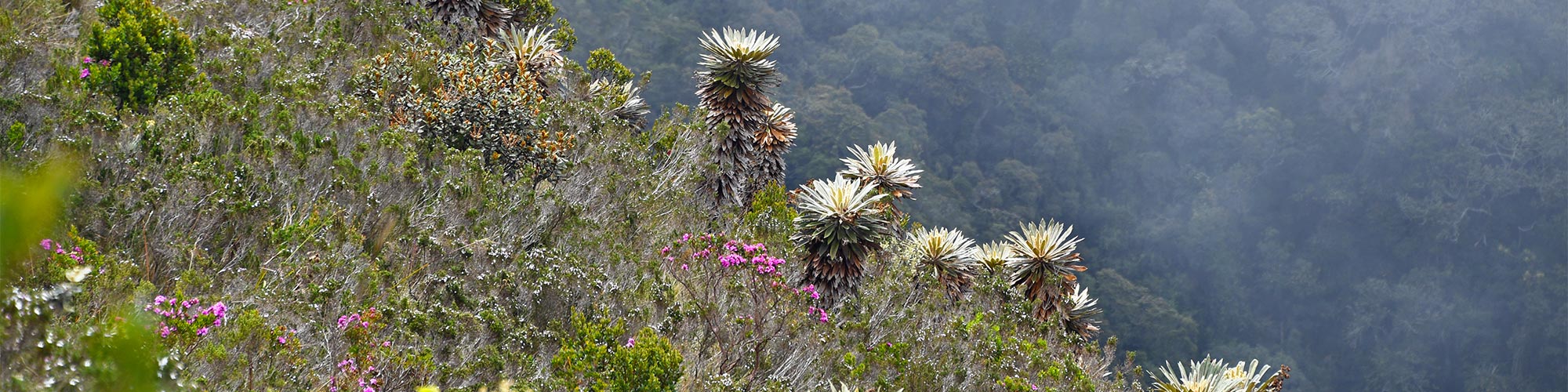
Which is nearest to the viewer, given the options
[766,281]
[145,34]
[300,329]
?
[300,329]

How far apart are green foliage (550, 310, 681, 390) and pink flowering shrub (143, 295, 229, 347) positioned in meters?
1.62

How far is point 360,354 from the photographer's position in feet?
18.6

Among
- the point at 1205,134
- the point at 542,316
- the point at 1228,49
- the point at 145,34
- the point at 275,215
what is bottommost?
the point at 542,316

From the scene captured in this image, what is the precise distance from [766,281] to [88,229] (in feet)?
13.8

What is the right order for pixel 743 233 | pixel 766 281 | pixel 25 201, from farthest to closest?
1. pixel 743 233
2. pixel 766 281
3. pixel 25 201

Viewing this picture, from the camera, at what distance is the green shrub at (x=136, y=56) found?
8781 millimetres

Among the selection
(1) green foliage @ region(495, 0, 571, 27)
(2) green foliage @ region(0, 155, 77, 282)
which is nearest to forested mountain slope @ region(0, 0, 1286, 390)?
(2) green foliage @ region(0, 155, 77, 282)

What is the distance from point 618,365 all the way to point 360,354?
122 centimetres

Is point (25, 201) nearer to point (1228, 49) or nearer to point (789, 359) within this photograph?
point (789, 359)

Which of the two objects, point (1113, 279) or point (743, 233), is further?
point (1113, 279)

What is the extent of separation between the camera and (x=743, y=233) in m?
10.5

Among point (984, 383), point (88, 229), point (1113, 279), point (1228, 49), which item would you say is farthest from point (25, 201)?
point (1228, 49)

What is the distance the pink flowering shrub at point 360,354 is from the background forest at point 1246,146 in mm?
51836

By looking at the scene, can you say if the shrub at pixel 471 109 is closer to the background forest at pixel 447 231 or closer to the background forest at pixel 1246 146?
the background forest at pixel 447 231
